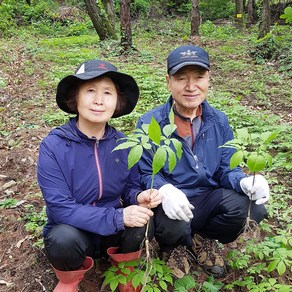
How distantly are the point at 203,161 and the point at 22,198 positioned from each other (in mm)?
1805

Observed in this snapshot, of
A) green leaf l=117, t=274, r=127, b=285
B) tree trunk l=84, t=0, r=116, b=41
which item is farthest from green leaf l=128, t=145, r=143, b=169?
tree trunk l=84, t=0, r=116, b=41

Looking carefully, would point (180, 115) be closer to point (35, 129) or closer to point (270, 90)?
point (35, 129)

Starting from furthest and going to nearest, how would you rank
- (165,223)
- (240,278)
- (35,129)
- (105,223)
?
(35,129) < (240,278) < (165,223) < (105,223)

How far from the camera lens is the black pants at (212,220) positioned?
2301 millimetres

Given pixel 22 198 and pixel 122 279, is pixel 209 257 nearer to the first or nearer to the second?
pixel 122 279

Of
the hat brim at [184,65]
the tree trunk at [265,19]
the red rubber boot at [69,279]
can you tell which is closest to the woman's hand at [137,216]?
the red rubber boot at [69,279]

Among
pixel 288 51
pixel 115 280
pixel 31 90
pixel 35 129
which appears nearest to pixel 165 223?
pixel 115 280

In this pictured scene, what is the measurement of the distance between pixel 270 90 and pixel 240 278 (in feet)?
17.6

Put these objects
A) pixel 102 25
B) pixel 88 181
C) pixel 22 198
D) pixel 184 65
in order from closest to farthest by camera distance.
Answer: pixel 88 181
pixel 184 65
pixel 22 198
pixel 102 25

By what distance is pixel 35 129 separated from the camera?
4.91 m

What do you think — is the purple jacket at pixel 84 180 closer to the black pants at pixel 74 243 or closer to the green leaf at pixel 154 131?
the black pants at pixel 74 243

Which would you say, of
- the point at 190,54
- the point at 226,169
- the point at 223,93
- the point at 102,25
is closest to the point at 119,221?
the point at 226,169

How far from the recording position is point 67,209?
6.79 feet

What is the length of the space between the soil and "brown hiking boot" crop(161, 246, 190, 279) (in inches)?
5.7
